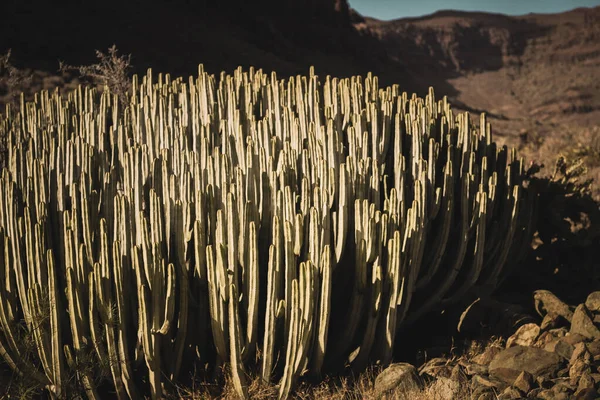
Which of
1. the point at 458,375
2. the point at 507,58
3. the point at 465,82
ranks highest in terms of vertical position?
the point at 507,58

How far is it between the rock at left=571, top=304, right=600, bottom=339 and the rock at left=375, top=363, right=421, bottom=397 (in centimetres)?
141

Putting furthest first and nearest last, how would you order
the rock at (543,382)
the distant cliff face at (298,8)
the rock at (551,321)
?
the distant cliff face at (298,8) → the rock at (551,321) → the rock at (543,382)

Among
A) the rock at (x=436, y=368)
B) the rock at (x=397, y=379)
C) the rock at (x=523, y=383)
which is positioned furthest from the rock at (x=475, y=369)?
the rock at (x=397, y=379)

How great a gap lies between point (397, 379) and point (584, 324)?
1610 millimetres

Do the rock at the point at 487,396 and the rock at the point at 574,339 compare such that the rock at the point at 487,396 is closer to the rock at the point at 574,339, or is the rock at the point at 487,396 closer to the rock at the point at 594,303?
the rock at the point at 574,339

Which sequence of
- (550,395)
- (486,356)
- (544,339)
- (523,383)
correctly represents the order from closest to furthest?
(550,395)
(523,383)
(486,356)
(544,339)

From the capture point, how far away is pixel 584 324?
14.5ft

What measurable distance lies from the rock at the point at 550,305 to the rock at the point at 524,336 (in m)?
0.32

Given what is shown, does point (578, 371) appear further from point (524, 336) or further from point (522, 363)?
point (524, 336)

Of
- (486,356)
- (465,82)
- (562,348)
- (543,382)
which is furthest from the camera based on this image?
(465,82)

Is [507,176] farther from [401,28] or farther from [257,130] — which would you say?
[401,28]

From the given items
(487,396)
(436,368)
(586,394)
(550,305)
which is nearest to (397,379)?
(436,368)

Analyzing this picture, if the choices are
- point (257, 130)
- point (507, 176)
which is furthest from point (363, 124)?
point (507, 176)

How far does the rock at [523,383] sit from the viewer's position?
3.93m
